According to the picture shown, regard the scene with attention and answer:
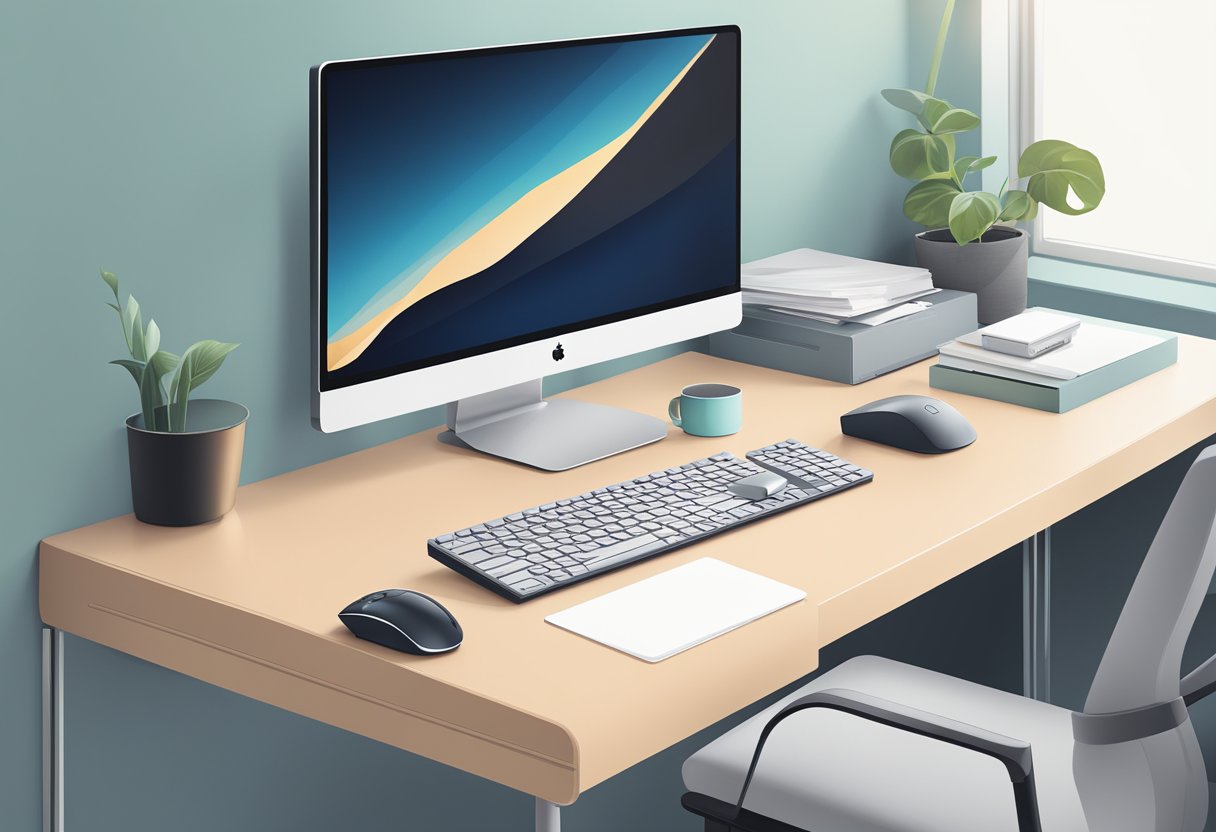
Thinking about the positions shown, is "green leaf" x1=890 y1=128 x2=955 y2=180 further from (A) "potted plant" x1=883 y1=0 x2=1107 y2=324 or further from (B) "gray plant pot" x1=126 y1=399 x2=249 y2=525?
(B) "gray plant pot" x1=126 y1=399 x2=249 y2=525

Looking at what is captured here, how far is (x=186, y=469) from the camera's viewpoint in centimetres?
173

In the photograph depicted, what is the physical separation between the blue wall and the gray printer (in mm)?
549

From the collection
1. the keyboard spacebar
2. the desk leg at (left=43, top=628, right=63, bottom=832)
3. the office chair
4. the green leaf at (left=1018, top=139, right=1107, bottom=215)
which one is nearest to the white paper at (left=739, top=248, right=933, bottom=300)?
the green leaf at (left=1018, top=139, right=1107, bottom=215)

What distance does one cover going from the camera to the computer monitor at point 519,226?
1.76 m

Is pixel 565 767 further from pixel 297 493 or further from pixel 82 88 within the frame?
pixel 82 88

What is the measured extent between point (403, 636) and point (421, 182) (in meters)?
0.62

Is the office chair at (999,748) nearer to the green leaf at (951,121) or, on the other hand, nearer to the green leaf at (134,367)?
the green leaf at (134,367)

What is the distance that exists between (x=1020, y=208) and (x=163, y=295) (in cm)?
150

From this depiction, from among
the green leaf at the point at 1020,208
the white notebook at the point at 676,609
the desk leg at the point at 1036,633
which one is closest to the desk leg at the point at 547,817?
the white notebook at the point at 676,609

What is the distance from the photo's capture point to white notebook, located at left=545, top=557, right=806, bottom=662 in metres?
1.47

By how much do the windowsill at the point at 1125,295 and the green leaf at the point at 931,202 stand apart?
0.27m

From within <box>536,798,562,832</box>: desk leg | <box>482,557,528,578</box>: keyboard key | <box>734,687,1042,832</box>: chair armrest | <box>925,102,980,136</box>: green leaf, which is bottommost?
<box>536,798,562,832</box>: desk leg

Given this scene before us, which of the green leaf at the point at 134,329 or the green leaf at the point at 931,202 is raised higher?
the green leaf at the point at 931,202

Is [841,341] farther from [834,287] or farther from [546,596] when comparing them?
[546,596]
